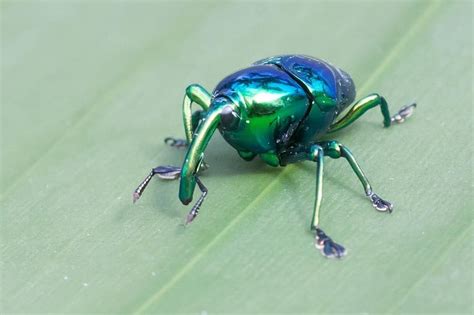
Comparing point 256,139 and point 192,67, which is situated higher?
point 256,139

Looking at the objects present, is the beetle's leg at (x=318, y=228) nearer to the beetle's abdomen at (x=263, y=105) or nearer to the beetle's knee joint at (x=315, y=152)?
the beetle's knee joint at (x=315, y=152)

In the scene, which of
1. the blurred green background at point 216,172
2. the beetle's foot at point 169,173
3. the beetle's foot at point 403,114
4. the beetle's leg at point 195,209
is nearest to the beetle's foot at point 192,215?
the beetle's leg at point 195,209

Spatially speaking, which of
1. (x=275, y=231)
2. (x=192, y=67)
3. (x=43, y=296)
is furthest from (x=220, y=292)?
(x=192, y=67)

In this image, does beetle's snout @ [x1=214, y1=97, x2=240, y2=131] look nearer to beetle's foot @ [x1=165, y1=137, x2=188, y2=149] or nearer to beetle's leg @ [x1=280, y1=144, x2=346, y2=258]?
beetle's leg @ [x1=280, y1=144, x2=346, y2=258]

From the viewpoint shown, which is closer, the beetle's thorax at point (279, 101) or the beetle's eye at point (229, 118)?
the beetle's eye at point (229, 118)

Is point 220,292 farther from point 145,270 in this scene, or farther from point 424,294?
point 424,294

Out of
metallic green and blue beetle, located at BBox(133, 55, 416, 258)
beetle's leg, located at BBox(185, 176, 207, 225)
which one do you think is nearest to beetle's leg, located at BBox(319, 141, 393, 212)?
metallic green and blue beetle, located at BBox(133, 55, 416, 258)

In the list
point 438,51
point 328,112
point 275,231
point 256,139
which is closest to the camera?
point 275,231
